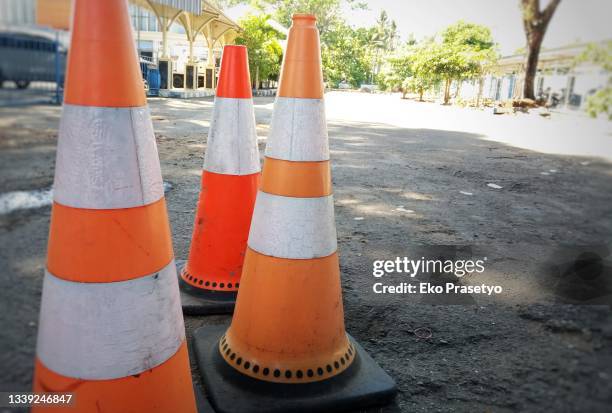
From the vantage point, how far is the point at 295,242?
2.07 m

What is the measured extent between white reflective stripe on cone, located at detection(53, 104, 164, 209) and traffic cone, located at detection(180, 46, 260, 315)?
58.4 inches

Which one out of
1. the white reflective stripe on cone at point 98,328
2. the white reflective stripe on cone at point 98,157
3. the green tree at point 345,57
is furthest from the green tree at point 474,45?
the green tree at point 345,57

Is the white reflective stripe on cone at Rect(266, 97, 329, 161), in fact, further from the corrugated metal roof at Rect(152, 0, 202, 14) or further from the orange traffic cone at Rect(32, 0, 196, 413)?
the corrugated metal roof at Rect(152, 0, 202, 14)

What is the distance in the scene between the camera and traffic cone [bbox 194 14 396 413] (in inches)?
80.4

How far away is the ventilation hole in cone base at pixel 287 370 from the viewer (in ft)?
6.74

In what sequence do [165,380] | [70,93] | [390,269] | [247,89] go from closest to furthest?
[70,93]
[165,380]
[247,89]
[390,269]

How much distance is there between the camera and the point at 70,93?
4.51 feet

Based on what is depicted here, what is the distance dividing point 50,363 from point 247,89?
1.98m

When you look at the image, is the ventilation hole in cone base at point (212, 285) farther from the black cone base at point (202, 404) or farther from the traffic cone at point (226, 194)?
the black cone base at point (202, 404)

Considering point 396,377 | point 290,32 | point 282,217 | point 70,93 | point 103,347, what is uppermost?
point 290,32

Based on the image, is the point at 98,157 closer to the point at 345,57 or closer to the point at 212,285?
the point at 212,285

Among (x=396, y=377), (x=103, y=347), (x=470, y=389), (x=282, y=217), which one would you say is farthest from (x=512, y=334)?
(x=103, y=347)

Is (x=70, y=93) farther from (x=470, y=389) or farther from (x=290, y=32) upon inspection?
(x=470, y=389)

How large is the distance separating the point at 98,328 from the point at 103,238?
28cm
